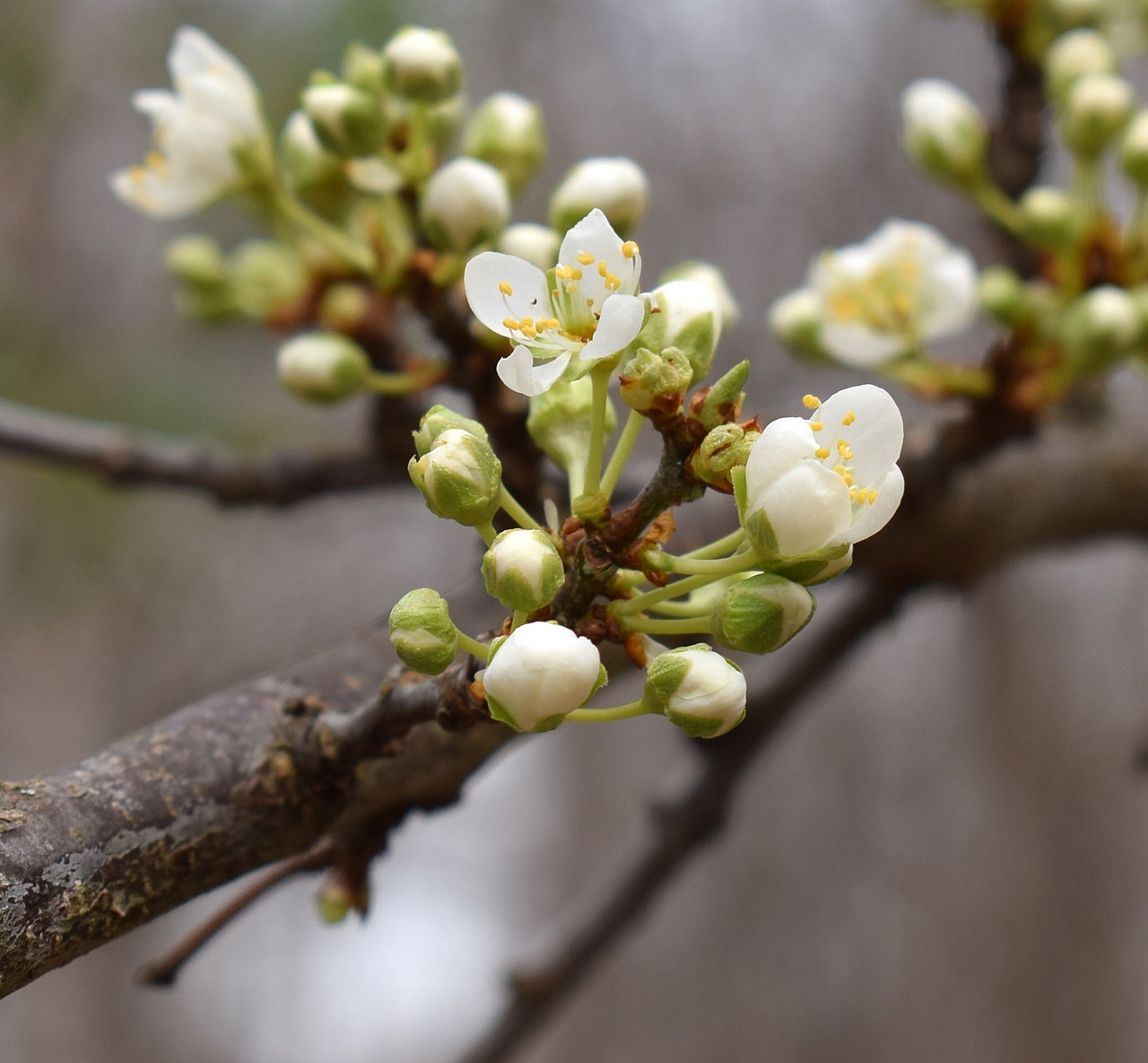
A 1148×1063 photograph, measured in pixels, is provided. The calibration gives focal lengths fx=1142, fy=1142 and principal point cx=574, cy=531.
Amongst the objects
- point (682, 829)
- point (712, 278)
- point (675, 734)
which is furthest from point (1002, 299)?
point (675, 734)

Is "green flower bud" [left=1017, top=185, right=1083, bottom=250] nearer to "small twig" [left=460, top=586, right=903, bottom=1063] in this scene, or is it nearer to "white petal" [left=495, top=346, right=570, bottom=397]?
"small twig" [left=460, top=586, right=903, bottom=1063]

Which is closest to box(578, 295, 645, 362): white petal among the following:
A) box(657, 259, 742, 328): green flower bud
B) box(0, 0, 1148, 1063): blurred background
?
box(657, 259, 742, 328): green flower bud

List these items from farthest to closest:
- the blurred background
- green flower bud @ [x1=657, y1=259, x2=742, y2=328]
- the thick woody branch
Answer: the blurred background < the thick woody branch < green flower bud @ [x1=657, y1=259, x2=742, y2=328]

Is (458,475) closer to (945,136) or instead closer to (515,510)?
(515,510)

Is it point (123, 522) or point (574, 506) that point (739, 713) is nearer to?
point (574, 506)

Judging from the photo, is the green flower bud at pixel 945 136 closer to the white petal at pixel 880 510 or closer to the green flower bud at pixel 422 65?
the green flower bud at pixel 422 65

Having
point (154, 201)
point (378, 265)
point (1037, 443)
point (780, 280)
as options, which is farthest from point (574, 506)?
point (780, 280)

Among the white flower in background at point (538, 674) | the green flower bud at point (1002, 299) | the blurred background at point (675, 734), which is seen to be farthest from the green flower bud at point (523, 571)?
the blurred background at point (675, 734)
